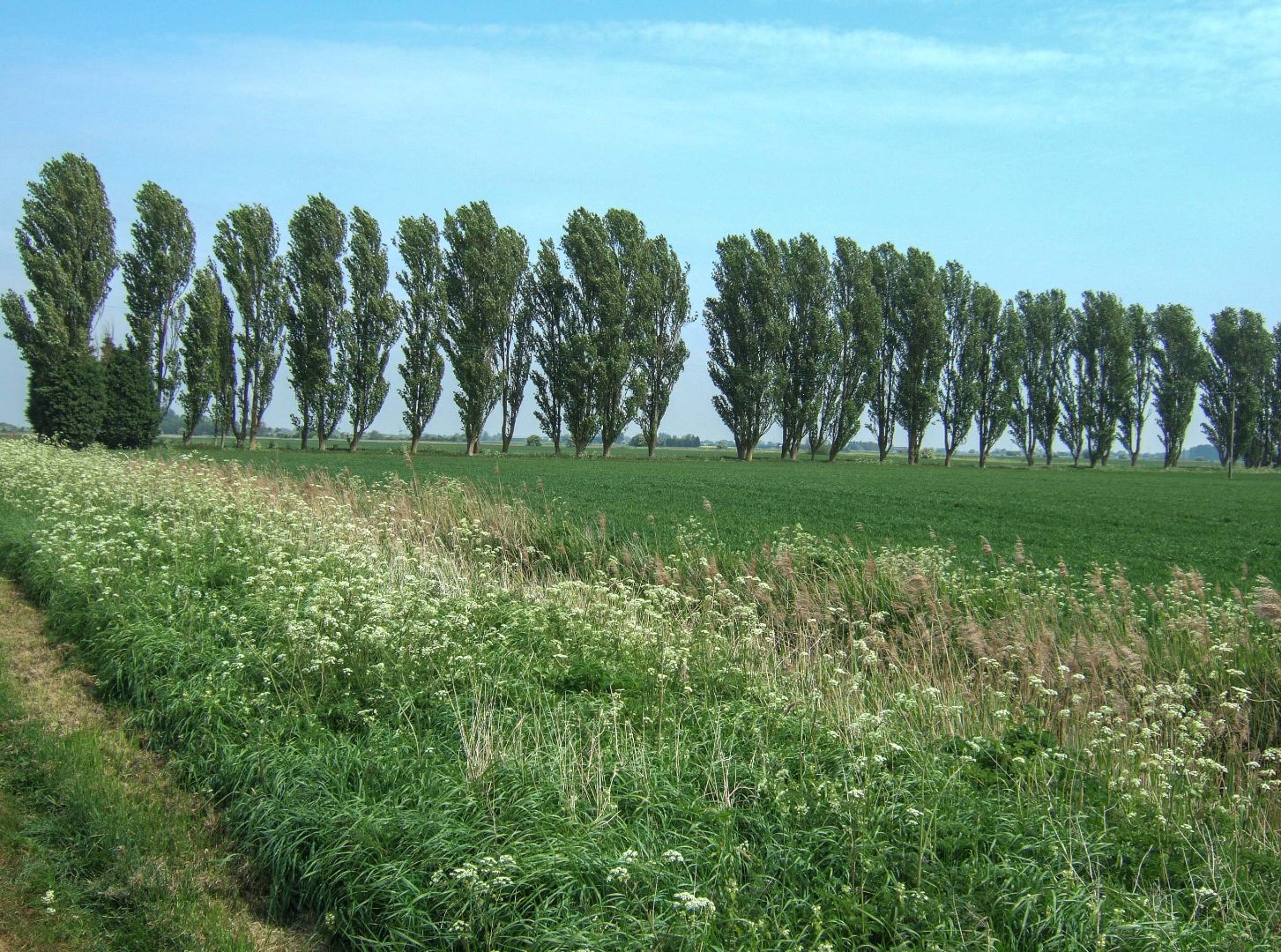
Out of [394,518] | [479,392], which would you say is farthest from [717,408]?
[394,518]

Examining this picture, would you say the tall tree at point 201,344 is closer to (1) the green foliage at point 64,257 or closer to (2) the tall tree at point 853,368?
(1) the green foliage at point 64,257

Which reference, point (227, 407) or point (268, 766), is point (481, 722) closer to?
point (268, 766)

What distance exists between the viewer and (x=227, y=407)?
156 feet

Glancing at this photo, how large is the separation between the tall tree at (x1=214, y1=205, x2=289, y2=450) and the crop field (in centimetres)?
4245

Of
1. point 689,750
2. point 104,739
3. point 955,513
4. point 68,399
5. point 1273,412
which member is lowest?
point 104,739

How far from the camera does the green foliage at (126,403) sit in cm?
4075

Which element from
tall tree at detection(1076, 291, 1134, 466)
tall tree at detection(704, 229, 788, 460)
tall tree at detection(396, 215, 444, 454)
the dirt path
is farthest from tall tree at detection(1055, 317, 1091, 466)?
the dirt path

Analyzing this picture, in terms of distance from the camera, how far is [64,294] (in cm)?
4103

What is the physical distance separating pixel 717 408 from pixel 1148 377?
116ft

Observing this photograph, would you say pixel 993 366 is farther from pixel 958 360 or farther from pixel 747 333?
pixel 747 333

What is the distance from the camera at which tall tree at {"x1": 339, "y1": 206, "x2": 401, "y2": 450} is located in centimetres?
4900

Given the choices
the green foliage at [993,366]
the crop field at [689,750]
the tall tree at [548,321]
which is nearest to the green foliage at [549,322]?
the tall tree at [548,321]

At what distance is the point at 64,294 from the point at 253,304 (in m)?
9.13

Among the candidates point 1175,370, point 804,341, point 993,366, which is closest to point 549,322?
point 804,341
